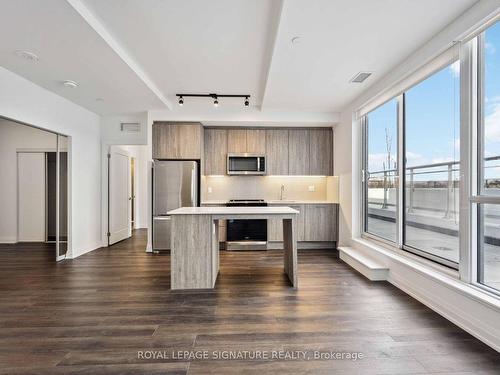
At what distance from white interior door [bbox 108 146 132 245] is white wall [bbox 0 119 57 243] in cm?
133

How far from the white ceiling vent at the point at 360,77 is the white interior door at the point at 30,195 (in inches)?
247

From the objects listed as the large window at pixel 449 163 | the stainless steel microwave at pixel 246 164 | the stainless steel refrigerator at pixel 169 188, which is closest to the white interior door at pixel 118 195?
the stainless steel refrigerator at pixel 169 188

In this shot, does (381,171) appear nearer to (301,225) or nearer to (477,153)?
(477,153)

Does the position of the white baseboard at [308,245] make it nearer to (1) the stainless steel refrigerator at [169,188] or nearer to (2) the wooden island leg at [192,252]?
(1) the stainless steel refrigerator at [169,188]

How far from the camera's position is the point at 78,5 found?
7.17ft

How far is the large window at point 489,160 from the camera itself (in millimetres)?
2207

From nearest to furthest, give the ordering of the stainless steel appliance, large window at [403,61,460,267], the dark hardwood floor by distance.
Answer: the dark hardwood floor < large window at [403,61,460,267] < the stainless steel appliance

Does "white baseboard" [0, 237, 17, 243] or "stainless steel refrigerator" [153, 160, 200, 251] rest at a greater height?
"stainless steel refrigerator" [153, 160, 200, 251]

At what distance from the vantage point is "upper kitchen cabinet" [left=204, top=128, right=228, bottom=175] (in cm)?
554

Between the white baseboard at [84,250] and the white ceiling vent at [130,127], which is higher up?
the white ceiling vent at [130,127]

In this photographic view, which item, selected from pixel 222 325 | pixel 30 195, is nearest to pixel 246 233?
pixel 222 325

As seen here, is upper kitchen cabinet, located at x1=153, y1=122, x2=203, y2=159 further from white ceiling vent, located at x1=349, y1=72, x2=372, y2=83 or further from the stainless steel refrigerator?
white ceiling vent, located at x1=349, y1=72, x2=372, y2=83

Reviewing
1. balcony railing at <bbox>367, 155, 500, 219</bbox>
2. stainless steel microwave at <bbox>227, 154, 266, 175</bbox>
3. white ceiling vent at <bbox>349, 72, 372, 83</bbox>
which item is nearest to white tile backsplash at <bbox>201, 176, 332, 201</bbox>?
stainless steel microwave at <bbox>227, 154, 266, 175</bbox>

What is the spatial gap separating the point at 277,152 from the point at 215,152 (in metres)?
1.27
